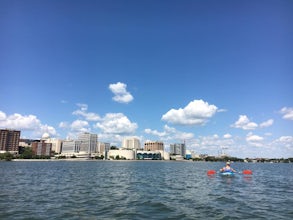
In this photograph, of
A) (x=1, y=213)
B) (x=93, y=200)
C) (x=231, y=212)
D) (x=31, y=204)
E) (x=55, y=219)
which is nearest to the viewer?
(x=55, y=219)

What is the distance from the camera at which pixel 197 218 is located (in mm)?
22938

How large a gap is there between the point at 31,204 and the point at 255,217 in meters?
22.6

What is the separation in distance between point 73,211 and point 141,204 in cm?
782

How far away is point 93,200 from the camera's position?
31016 millimetres

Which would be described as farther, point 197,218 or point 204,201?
point 204,201

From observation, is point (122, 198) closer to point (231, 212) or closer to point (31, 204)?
point (31, 204)

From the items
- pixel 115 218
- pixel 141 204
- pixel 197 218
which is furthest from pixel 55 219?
pixel 197 218

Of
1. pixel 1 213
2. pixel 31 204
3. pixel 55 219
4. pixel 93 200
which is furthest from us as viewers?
pixel 93 200

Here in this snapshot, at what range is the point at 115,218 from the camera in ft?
73.7

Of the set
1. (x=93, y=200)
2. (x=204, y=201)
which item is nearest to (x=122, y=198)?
(x=93, y=200)

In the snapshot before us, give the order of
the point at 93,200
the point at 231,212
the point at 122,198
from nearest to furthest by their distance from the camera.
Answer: the point at 231,212 → the point at 93,200 → the point at 122,198

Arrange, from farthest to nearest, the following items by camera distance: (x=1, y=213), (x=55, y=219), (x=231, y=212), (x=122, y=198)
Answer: (x=122, y=198)
(x=231, y=212)
(x=1, y=213)
(x=55, y=219)

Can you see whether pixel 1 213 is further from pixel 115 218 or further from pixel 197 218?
pixel 197 218

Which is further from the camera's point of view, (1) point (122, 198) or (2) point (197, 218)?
(1) point (122, 198)
